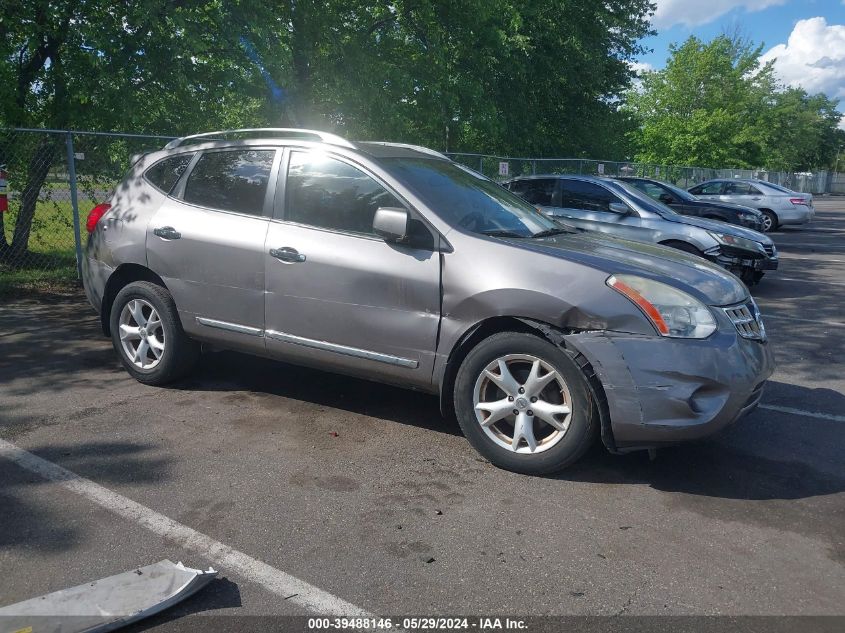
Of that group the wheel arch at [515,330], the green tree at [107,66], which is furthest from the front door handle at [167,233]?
the green tree at [107,66]

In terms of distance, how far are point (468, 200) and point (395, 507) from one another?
214 cm

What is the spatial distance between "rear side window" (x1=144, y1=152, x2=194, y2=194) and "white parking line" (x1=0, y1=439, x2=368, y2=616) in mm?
2229

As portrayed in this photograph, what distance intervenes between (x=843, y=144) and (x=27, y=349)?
12733cm

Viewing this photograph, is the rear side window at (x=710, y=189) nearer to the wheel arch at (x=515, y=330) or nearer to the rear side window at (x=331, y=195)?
the rear side window at (x=331, y=195)

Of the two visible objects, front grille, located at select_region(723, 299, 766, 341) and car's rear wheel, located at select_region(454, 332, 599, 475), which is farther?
front grille, located at select_region(723, 299, 766, 341)

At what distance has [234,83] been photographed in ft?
36.4

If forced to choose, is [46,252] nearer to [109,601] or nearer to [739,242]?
[109,601]

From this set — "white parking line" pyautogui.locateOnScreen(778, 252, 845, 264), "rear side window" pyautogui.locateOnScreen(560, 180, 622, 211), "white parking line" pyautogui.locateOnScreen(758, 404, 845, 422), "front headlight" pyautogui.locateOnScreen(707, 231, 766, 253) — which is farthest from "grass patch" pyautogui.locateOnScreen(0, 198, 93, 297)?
"white parking line" pyautogui.locateOnScreen(778, 252, 845, 264)

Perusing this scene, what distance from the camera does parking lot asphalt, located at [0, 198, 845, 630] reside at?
3092 millimetres

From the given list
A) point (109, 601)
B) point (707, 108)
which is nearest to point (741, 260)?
point (109, 601)

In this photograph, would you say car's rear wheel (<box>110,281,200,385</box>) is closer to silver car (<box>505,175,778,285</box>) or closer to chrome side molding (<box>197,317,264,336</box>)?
chrome side molding (<box>197,317,264,336</box>)

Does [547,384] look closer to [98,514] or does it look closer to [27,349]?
[98,514]

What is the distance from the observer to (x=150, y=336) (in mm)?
5672

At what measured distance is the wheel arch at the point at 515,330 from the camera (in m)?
4.02
